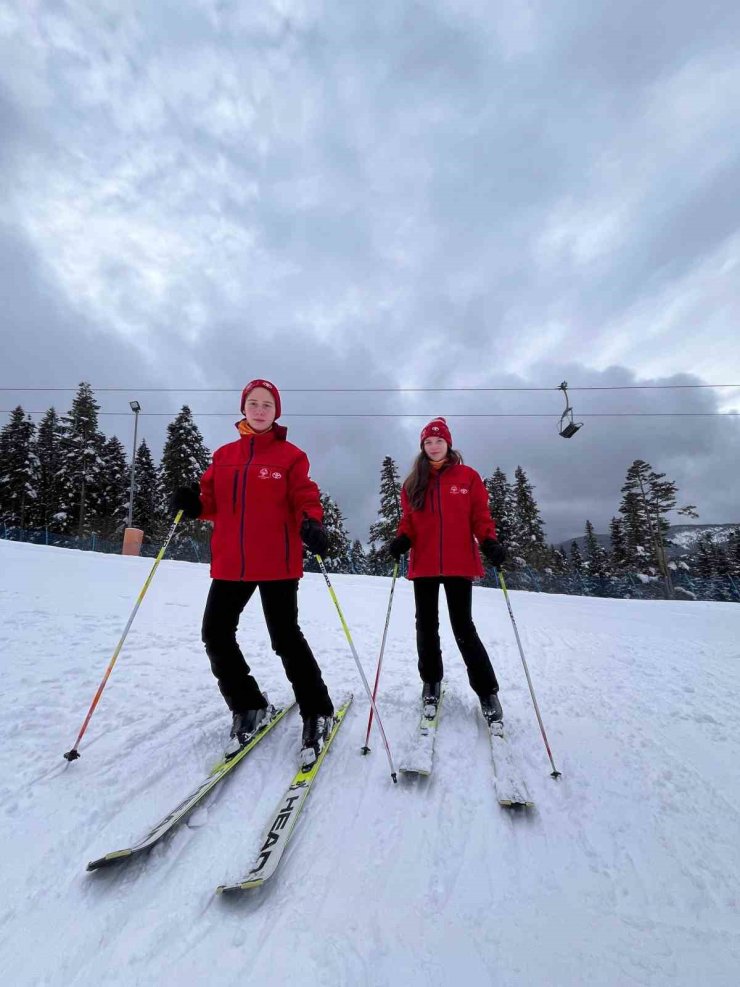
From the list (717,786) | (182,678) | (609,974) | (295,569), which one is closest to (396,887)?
(609,974)

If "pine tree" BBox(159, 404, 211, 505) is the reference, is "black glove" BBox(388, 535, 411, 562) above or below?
below

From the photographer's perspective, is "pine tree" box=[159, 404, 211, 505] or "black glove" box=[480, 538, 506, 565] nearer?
"black glove" box=[480, 538, 506, 565]

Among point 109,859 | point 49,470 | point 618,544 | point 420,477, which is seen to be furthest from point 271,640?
point 618,544

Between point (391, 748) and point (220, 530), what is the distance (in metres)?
1.80

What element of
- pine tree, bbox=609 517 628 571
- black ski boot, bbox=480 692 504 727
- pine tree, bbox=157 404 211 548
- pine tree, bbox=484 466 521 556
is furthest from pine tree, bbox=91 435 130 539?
pine tree, bbox=609 517 628 571

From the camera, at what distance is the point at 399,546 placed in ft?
11.6

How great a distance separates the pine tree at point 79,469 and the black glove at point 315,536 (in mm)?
37050

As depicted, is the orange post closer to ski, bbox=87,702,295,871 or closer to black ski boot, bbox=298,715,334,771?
ski, bbox=87,702,295,871

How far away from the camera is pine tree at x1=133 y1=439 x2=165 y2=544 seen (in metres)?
36.3

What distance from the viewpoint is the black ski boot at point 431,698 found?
3199 mm

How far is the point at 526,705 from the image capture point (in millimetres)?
3742

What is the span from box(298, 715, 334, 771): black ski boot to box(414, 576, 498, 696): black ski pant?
0.90 m

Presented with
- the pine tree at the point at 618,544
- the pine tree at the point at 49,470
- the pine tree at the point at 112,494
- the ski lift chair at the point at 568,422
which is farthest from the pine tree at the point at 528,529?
the pine tree at the point at 49,470

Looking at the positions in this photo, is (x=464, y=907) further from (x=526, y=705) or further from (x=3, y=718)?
(x=3, y=718)
